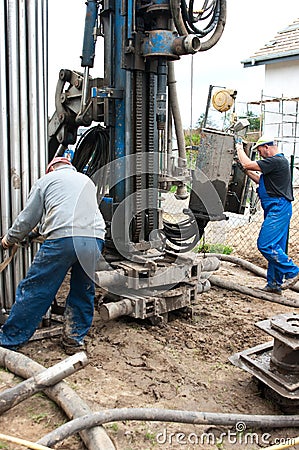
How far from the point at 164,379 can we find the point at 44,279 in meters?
1.16

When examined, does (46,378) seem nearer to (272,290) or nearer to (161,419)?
(161,419)

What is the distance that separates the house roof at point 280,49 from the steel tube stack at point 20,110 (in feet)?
40.1

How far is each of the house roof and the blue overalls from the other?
10.5 metres

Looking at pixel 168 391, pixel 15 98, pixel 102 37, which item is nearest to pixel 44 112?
pixel 15 98

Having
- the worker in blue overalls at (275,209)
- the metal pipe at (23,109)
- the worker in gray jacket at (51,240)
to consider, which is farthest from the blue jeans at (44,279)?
the worker in blue overalls at (275,209)

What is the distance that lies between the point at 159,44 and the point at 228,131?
1480 mm

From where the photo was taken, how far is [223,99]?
5.21m

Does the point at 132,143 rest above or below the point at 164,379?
above

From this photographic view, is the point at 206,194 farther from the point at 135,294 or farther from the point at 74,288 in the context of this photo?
the point at 74,288

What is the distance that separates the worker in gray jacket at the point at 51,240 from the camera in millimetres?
3518

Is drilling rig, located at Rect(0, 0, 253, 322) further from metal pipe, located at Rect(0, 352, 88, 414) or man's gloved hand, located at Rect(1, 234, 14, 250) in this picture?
metal pipe, located at Rect(0, 352, 88, 414)

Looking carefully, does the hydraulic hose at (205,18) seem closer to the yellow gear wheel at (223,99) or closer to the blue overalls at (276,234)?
the yellow gear wheel at (223,99)

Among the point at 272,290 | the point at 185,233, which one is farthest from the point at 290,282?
the point at 185,233

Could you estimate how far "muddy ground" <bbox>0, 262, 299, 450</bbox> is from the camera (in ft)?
8.99
